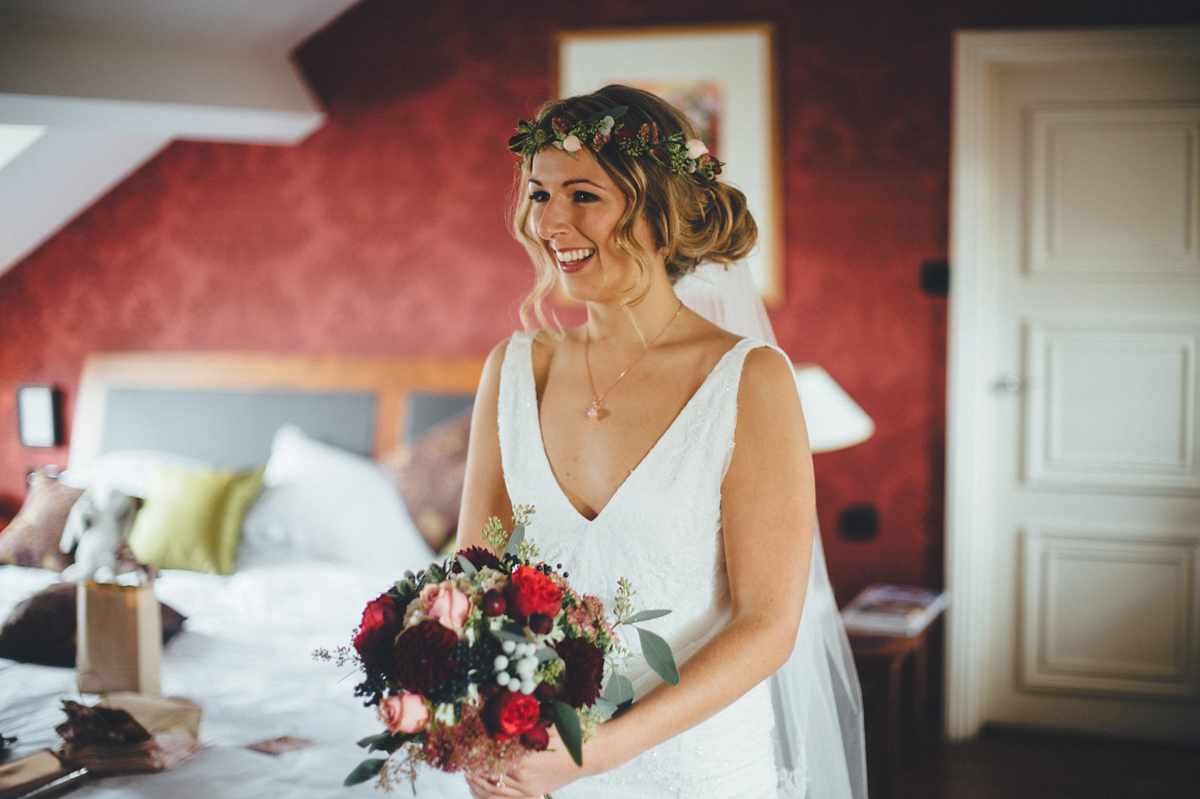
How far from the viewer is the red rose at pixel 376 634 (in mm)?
1074

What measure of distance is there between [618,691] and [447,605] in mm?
250

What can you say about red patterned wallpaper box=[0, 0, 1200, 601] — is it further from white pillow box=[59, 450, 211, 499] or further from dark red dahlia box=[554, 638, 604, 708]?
dark red dahlia box=[554, 638, 604, 708]

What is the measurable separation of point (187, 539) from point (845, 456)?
2350 mm

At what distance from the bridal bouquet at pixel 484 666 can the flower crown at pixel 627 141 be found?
0.62 metres

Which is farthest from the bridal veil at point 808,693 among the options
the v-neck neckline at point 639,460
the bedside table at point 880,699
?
the bedside table at point 880,699

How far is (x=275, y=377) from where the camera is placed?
4070 millimetres

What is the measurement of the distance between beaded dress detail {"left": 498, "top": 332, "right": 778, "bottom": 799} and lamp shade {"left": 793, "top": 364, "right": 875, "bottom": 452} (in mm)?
1665

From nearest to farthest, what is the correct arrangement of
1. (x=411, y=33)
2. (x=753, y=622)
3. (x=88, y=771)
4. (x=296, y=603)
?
(x=753, y=622)
(x=88, y=771)
(x=296, y=603)
(x=411, y=33)

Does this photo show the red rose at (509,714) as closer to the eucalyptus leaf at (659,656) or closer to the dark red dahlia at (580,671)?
the dark red dahlia at (580,671)

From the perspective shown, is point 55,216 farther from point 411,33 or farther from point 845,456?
point 845,456

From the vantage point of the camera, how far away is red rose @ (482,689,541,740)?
99cm

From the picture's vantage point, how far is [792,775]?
1.63 m

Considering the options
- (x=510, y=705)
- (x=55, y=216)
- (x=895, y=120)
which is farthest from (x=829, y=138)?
(x=55, y=216)

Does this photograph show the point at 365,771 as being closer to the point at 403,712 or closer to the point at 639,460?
the point at 403,712
